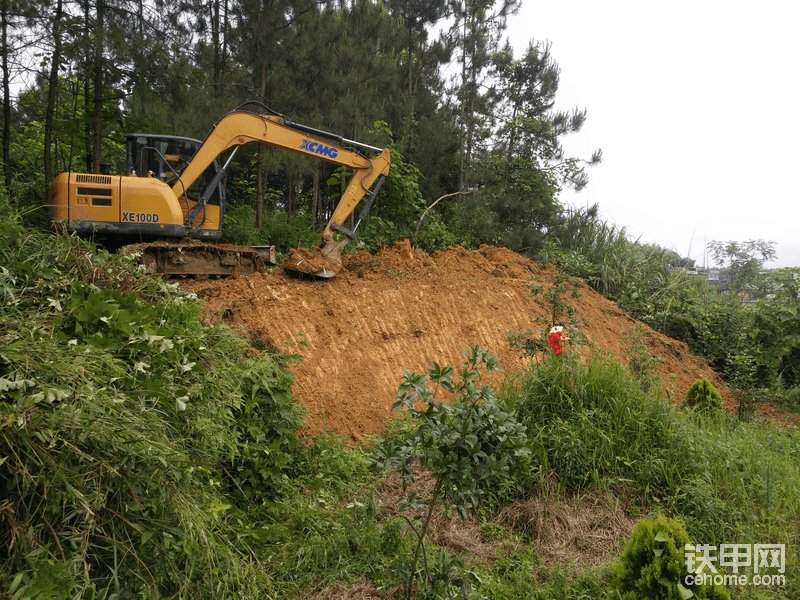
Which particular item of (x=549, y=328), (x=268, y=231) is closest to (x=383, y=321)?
(x=549, y=328)

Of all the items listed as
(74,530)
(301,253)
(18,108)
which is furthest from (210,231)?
(18,108)

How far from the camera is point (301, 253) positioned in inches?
312

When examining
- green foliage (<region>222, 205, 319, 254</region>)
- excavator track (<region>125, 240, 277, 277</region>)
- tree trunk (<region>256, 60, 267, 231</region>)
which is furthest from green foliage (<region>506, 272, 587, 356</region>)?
tree trunk (<region>256, 60, 267, 231</region>)

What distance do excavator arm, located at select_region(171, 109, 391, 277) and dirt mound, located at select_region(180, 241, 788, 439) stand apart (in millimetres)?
383

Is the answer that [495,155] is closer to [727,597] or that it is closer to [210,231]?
[210,231]

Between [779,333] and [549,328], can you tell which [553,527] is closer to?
[549,328]

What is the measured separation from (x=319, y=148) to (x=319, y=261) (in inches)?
73.5

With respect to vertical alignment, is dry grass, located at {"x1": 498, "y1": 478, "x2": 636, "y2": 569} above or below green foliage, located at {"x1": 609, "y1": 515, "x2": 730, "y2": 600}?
below

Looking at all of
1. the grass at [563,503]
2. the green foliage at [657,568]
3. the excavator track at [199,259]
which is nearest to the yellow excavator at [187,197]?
the excavator track at [199,259]

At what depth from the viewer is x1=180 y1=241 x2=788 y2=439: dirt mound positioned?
5.59 m

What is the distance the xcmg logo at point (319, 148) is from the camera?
812 centimetres

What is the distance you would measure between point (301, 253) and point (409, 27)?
1132cm

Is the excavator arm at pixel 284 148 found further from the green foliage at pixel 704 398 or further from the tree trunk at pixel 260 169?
the green foliage at pixel 704 398

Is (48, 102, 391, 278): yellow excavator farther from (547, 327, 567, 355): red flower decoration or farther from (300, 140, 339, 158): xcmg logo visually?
(547, 327, 567, 355): red flower decoration
